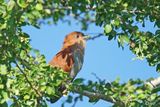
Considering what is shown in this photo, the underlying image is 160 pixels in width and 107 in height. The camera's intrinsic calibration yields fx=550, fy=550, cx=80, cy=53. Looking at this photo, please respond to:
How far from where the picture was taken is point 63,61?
721 centimetres

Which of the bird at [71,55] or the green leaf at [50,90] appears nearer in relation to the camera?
the green leaf at [50,90]

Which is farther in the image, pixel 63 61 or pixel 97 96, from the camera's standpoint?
pixel 63 61

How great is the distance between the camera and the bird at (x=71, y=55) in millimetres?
7191

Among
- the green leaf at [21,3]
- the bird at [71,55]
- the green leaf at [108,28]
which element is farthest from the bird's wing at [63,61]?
the green leaf at [21,3]

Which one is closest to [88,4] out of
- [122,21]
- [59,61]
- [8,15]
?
[122,21]

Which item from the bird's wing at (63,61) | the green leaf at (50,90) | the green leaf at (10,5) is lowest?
the bird's wing at (63,61)

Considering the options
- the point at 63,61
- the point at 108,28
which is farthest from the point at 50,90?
the point at 63,61

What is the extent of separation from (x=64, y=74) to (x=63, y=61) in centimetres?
179

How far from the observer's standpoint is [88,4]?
6.34m

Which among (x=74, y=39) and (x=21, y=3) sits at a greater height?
(x=21, y=3)

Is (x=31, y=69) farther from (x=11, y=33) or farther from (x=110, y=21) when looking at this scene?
(x=110, y=21)

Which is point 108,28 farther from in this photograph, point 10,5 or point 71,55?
point 71,55

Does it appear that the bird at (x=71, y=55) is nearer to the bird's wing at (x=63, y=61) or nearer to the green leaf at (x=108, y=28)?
the bird's wing at (x=63, y=61)

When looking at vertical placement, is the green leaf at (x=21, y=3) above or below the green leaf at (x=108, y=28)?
above
